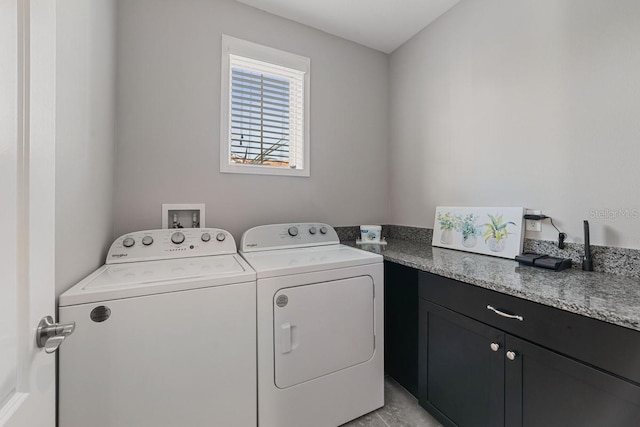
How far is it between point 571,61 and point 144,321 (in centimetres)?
225

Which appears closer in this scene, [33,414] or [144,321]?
[33,414]

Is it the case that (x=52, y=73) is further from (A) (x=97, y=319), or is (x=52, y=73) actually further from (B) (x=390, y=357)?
(B) (x=390, y=357)

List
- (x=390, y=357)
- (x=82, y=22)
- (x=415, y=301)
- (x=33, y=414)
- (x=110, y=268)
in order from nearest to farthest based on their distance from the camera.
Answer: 1. (x=33, y=414)
2. (x=82, y=22)
3. (x=110, y=268)
4. (x=415, y=301)
5. (x=390, y=357)

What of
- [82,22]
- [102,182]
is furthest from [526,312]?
[82,22]

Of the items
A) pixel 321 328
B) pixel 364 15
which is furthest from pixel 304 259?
pixel 364 15

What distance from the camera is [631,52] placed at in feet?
3.58

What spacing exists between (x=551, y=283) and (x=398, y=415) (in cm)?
109

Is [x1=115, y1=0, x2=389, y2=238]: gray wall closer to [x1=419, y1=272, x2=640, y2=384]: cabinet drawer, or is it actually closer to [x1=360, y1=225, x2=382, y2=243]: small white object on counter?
[x1=360, y1=225, x2=382, y2=243]: small white object on counter

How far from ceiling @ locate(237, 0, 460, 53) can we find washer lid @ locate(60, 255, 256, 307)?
1.84 metres

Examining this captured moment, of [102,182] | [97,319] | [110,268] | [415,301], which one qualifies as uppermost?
[102,182]

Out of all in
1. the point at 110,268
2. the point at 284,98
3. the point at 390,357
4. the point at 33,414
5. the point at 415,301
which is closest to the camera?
the point at 33,414

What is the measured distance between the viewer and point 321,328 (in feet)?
4.24

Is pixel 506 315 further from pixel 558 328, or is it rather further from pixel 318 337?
pixel 318 337

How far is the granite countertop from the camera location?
2.56 feet
